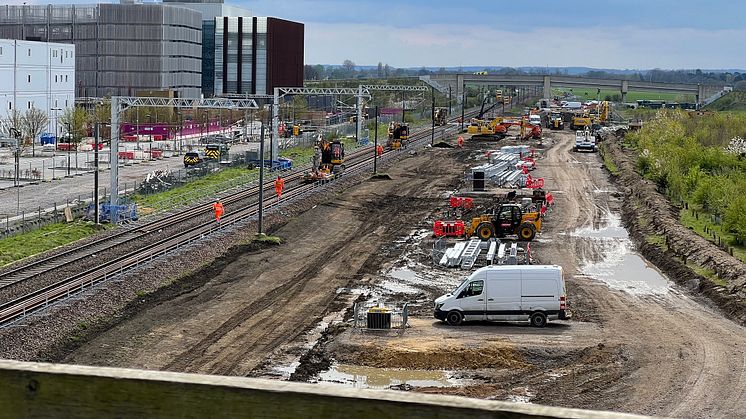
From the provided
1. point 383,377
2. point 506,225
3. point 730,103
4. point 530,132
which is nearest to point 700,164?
point 506,225

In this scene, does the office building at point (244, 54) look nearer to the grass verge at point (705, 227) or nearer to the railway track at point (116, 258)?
the railway track at point (116, 258)

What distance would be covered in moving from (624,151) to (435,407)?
95342 mm

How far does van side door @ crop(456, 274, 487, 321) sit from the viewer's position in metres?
27.6

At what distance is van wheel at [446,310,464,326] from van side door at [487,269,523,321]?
2.52 feet

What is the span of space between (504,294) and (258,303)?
7355 millimetres

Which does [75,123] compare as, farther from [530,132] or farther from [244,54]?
[530,132]

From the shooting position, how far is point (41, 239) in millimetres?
40438

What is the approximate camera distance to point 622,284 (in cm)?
3497

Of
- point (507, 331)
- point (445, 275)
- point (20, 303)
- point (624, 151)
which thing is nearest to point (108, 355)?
point (20, 303)

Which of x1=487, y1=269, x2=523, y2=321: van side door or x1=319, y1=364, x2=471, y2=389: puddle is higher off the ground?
x1=487, y1=269, x2=523, y2=321: van side door

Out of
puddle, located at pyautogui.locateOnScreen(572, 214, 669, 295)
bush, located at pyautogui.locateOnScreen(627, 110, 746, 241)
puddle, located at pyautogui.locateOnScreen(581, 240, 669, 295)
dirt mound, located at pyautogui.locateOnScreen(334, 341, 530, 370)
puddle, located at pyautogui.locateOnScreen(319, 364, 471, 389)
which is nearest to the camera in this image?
puddle, located at pyautogui.locateOnScreen(319, 364, 471, 389)

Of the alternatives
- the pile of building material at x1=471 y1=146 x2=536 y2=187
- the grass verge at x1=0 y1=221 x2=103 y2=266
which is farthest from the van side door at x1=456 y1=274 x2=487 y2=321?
the pile of building material at x1=471 y1=146 x2=536 y2=187

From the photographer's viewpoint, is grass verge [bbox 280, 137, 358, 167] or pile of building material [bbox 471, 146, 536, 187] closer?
pile of building material [bbox 471, 146, 536, 187]

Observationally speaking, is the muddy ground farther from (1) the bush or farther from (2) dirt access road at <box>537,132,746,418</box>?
(1) the bush
